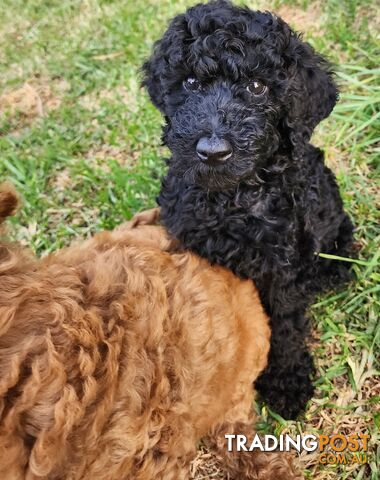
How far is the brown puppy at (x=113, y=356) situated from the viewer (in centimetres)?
181

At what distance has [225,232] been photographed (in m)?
2.89

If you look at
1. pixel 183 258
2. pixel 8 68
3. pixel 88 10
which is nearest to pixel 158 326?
pixel 183 258

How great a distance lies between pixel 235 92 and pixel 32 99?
3.31m

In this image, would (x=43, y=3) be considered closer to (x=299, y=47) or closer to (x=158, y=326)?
(x=299, y=47)

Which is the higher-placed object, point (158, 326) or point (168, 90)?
point (168, 90)

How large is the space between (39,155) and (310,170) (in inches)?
107

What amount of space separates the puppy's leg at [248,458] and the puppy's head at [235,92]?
1428 millimetres

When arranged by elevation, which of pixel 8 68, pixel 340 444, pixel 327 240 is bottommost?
pixel 340 444

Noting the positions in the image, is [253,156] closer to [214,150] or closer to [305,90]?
[214,150]

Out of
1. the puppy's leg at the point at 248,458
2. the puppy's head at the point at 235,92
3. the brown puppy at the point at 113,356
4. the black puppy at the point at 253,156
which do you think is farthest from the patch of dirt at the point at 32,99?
the puppy's leg at the point at 248,458

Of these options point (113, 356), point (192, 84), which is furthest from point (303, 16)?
point (113, 356)

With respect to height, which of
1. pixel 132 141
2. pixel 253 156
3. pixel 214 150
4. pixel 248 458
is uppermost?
pixel 214 150

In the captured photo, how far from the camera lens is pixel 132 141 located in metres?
4.68

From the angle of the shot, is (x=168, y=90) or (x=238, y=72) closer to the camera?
(x=238, y=72)
